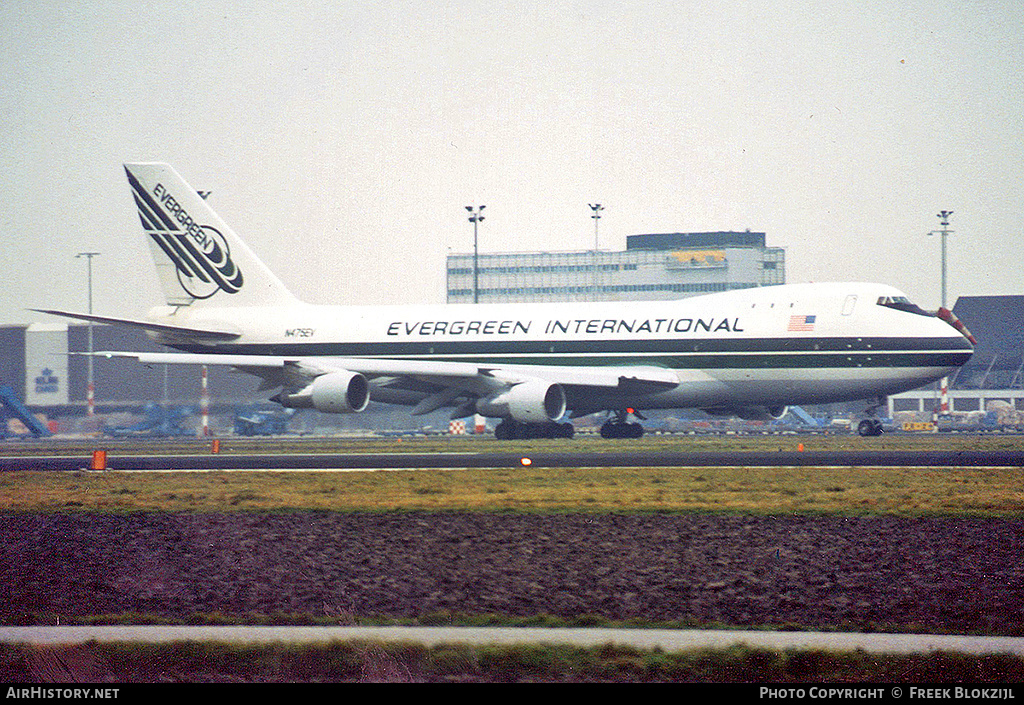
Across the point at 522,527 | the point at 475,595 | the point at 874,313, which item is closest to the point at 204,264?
the point at 874,313

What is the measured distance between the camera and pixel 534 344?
45.9m

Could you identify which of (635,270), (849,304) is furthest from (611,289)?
(849,304)

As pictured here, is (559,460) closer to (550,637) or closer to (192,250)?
(550,637)

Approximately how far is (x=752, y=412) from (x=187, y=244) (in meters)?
24.3

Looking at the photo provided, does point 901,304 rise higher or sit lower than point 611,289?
lower

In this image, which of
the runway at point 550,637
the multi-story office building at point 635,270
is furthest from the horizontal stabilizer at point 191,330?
the multi-story office building at point 635,270

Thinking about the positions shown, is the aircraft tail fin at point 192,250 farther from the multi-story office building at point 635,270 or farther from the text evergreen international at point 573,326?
the multi-story office building at point 635,270

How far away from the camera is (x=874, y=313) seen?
4147 centimetres

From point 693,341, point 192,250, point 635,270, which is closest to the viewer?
point 693,341

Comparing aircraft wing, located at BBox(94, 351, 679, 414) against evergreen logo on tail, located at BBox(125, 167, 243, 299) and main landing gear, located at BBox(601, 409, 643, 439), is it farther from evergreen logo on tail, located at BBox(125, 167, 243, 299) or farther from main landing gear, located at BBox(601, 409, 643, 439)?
evergreen logo on tail, located at BBox(125, 167, 243, 299)

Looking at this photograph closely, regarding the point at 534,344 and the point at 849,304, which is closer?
the point at 849,304

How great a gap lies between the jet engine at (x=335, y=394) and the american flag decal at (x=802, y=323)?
14967 mm

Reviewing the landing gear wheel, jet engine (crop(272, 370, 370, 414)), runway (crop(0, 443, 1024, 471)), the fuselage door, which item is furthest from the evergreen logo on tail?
the landing gear wheel

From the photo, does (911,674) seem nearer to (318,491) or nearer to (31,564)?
(31,564)
